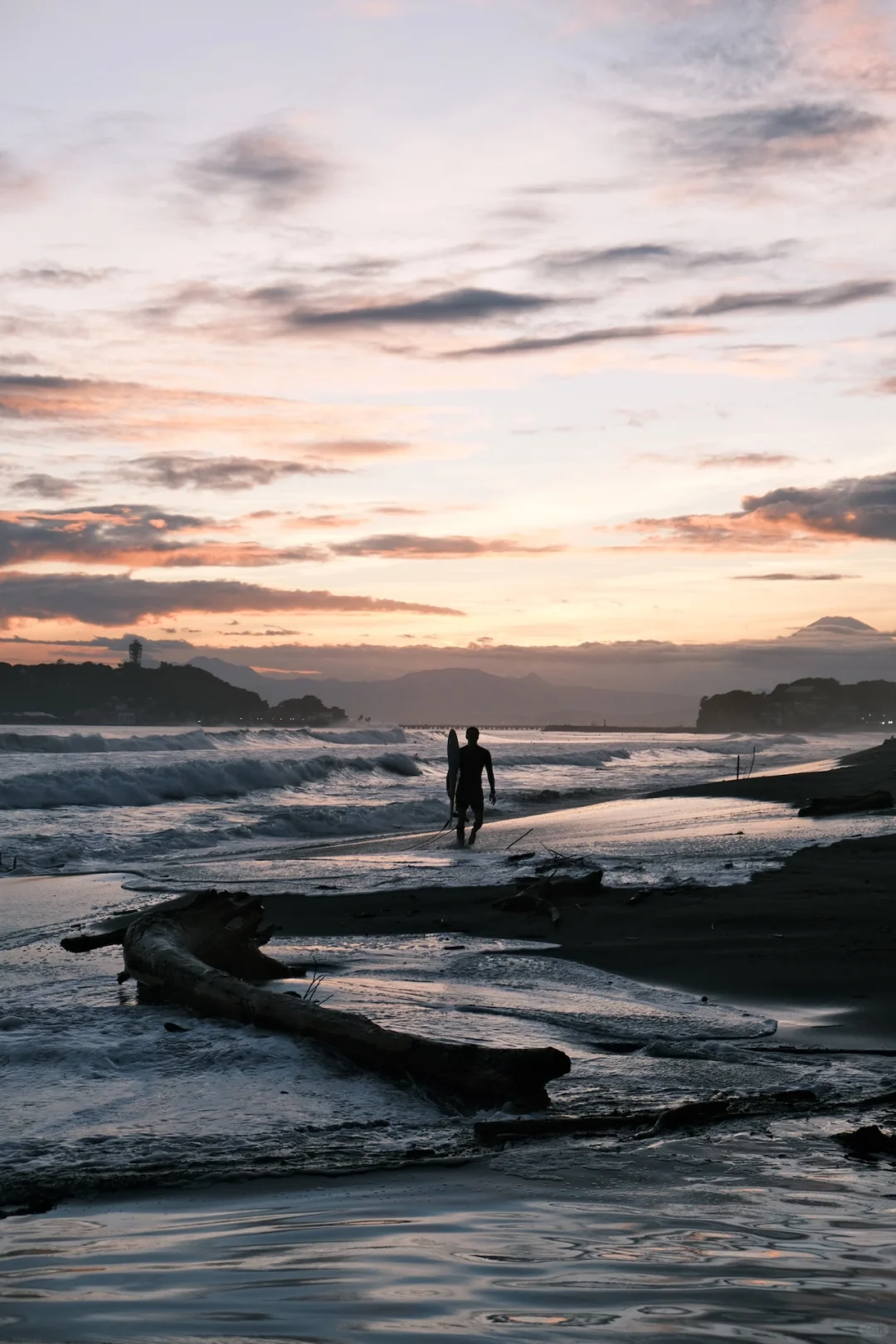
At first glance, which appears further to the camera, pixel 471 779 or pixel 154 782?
pixel 154 782

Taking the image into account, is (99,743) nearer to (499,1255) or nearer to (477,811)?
(477,811)

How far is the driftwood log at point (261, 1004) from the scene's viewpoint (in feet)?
14.9

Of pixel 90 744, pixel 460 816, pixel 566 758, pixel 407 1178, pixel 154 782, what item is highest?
pixel 407 1178

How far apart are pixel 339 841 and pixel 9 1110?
15.9 m

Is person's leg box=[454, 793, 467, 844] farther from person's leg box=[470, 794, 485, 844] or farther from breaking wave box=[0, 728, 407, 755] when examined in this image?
breaking wave box=[0, 728, 407, 755]

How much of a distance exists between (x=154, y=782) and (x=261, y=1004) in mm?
25098

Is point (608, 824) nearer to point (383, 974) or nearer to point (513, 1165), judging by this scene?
point (383, 974)

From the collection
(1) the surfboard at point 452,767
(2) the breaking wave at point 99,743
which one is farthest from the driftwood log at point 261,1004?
(2) the breaking wave at point 99,743

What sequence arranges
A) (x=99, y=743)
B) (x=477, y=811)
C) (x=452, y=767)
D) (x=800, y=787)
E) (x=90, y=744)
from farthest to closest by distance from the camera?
(x=99, y=743)
(x=90, y=744)
(x=800, y=787)
(x=452, y=767)
(x=477, y=811)

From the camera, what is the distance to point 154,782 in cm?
2977

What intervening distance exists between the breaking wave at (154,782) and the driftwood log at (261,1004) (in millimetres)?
19409

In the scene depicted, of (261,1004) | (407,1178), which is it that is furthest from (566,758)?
(407,1178)

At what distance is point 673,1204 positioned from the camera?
10.9 ft

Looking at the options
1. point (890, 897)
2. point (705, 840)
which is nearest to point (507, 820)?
point (705, 840)
